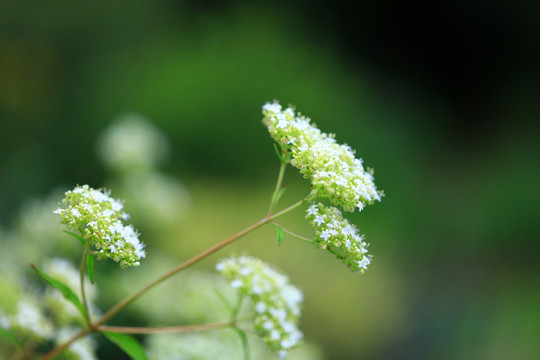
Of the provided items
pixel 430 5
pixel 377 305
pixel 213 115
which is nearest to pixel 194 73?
pixel 213 115

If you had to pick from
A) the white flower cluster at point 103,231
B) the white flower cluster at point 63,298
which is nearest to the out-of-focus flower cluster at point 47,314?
the white flower cluster at point 63,298

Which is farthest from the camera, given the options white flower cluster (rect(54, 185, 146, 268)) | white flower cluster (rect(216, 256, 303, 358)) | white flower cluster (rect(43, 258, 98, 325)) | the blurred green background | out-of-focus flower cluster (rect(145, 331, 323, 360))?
the blurred green background

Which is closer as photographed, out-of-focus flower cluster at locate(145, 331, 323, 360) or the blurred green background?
out-of-focus flower cluster at locate(145, 331, 323, 360)

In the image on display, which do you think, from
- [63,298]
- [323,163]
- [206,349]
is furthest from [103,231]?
[206,349]

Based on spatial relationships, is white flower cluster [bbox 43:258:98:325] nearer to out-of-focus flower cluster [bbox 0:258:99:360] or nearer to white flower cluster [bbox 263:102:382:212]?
out-of-focus flower cluster [bbox 0:258:99:360]

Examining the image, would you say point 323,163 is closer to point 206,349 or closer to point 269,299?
point 269,299

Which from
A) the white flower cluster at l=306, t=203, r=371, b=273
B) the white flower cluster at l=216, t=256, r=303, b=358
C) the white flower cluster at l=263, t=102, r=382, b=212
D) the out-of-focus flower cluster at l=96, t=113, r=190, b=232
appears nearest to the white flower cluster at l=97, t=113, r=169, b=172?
the out-of-focus flower cluster at l=96, t=113, r=190, b=232

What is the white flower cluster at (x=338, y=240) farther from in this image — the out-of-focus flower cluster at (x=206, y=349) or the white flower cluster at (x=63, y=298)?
the white flower cluster at (x=63, y=298)
